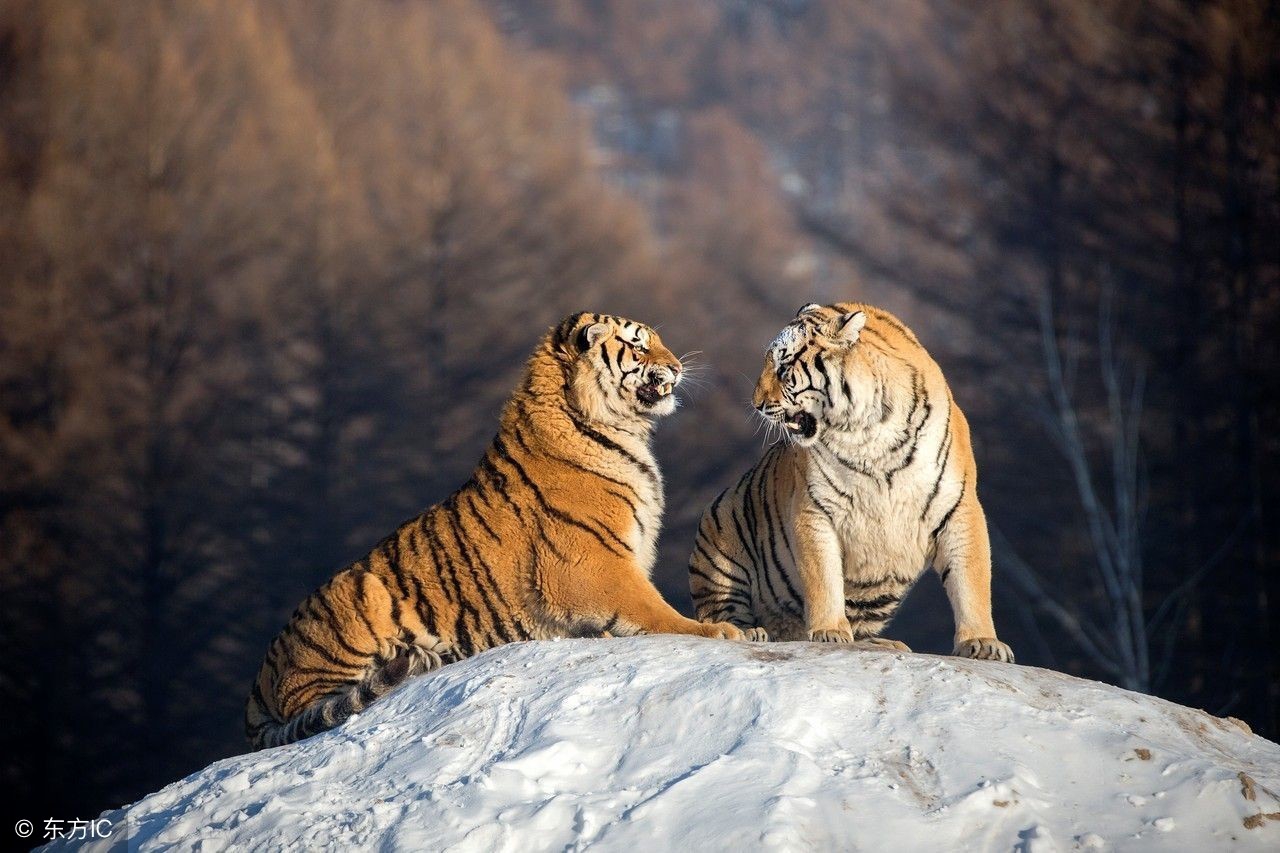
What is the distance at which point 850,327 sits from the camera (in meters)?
6.10

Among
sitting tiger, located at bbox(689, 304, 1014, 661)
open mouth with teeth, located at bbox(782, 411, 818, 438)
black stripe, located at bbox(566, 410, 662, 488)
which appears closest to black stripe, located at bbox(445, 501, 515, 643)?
black stripe, located at bbox(566, 410, 662, 488)

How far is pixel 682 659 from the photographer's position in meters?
5.34

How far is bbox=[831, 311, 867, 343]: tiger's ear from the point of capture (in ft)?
20.0

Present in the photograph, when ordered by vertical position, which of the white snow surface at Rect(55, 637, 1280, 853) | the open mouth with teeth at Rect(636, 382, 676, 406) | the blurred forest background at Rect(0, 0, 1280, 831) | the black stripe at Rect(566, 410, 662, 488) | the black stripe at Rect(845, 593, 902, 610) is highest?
the blurred forest background at Rect(0, 0, 1280, 831)

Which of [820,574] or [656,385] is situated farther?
[656,385]

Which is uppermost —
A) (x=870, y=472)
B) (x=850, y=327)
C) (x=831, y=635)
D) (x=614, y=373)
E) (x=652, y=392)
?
(x=614, y=373)

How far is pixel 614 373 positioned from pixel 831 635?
1406 millimetres

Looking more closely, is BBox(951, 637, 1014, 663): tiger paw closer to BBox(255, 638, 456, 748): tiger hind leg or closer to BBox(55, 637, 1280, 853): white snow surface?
BBox(55, 637, 1280, 853): white snow surface

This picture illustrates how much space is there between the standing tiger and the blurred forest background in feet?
24.7

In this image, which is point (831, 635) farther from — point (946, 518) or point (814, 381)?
point (814, 381)

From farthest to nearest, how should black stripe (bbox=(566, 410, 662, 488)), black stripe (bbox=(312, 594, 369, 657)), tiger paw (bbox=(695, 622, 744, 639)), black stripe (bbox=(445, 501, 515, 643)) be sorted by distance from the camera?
black stripe (bbox=(566, 410, 662, 488)) < black stripe (bbox=(445, 501, 515, 643)) < black stripe (bbox=(312, 594, 369, 657)) < tiger paw (bbox=(695, 622, 744, 639))

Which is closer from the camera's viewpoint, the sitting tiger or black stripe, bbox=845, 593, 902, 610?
the sitting tiger

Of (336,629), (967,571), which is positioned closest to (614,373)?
(336,629)

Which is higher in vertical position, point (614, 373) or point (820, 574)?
point (614, 373)
